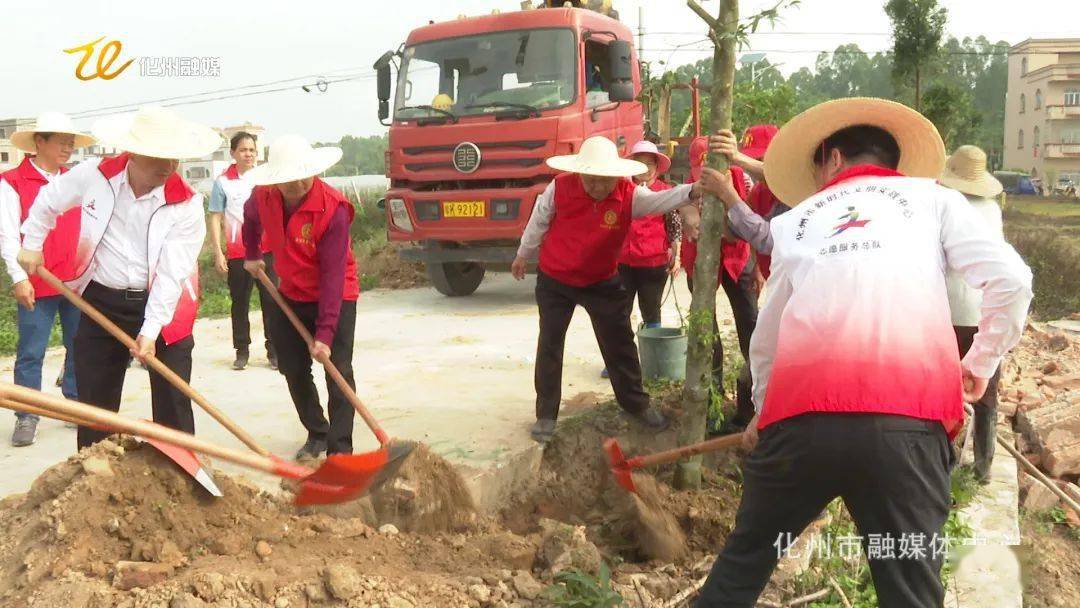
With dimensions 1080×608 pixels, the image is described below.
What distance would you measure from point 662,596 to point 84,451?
2.22 meters

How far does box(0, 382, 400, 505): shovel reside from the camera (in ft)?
8.32

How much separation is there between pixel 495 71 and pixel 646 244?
3768 mm

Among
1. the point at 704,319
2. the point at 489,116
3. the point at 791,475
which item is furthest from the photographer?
the point at 489,116

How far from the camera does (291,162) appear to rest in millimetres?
4203

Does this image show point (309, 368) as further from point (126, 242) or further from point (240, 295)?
point (240, 295)

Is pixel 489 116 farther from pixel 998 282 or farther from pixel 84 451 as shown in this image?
pixel 998 282

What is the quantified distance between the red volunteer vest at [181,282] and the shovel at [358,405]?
0.43 m

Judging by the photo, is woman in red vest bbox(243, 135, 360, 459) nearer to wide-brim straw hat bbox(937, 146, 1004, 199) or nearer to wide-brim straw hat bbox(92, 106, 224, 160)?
wide-brim straw hat bbox(92, 106, 224, 160)

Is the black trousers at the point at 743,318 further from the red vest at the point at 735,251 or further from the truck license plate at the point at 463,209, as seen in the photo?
the truck license plate at the point at 463,209

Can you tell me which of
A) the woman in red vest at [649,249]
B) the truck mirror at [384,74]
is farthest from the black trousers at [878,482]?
the truck mirror at [384,74]

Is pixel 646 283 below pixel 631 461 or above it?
above

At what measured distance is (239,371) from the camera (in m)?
6.71

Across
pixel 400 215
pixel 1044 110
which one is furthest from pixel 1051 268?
pixel 1044 110

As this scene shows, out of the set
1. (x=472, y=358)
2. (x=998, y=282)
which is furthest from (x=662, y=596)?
(x=472, y=358)
